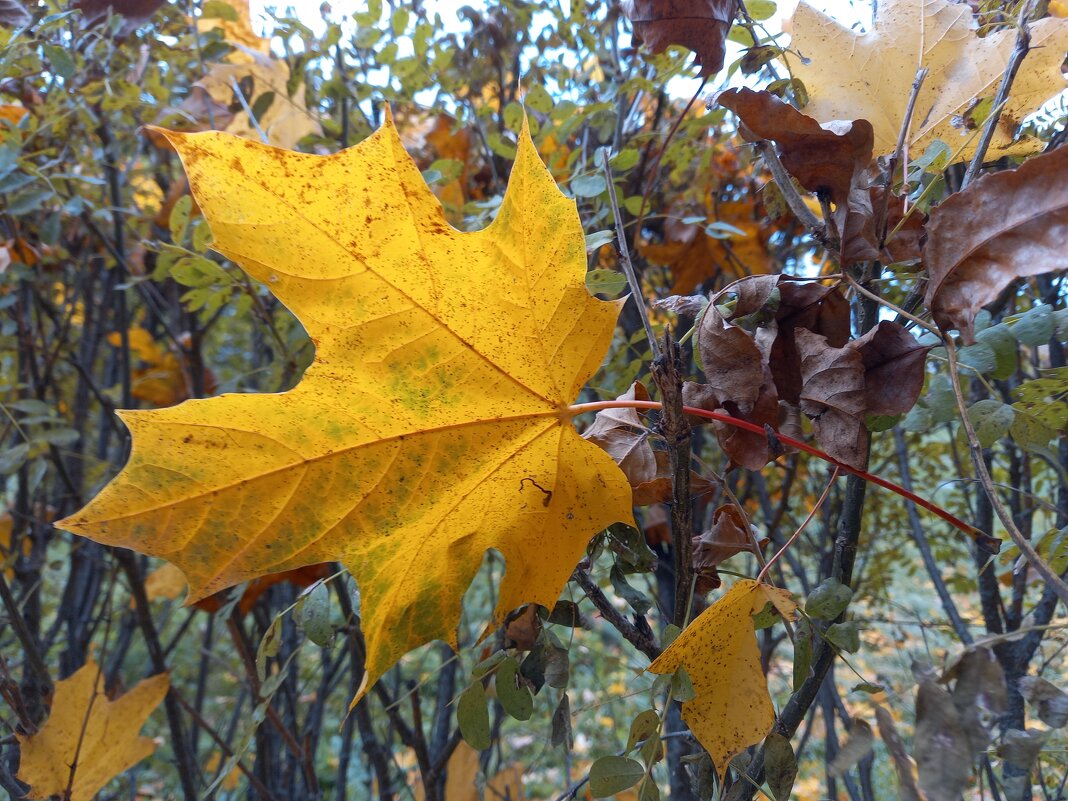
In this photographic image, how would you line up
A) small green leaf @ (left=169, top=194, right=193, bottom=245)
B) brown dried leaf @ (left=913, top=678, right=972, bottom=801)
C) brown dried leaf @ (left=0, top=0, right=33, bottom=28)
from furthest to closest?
brown dried leaf @ (left=0, top=0, right=33, bottom=28) → small green leaf @ (left=169, top=194, right=193, bottom=245) → brown dried leaf @ (left=913, top=678, right=972, bottom=801)

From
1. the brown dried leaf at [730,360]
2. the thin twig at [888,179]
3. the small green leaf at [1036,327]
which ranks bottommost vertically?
the brown dried leaf at [730,360]

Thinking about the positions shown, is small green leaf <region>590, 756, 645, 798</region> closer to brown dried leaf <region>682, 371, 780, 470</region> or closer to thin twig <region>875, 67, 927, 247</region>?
brown dried leaf <region>682, 371, 780, 470</region>

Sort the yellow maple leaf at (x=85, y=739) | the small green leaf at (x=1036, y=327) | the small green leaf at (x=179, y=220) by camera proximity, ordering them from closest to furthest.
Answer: the small green leaf at (x=1036, y=327) → the yellow maple leaf at (x=85, y=739) → the small green leaf at (x=179, y=220)

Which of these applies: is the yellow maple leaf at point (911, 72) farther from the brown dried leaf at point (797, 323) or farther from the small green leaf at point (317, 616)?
the small green leaf at point (317, 616)

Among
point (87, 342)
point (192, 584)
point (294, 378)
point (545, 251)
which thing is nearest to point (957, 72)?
point (545, 251)

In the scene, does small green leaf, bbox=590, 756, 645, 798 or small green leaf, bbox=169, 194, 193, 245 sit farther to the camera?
small green leaf, bbox=169, 194, 193, 245

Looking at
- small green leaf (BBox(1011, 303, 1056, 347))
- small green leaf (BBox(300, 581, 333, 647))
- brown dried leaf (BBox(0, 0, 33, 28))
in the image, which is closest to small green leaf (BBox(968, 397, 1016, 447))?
small green leaf (BBox(1011, 303, 1056, 347))

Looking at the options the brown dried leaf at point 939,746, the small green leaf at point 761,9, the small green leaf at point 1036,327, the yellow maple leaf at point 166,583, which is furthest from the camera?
the yellow maple leaf at point 166,583

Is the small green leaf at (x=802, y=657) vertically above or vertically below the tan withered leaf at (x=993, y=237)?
below

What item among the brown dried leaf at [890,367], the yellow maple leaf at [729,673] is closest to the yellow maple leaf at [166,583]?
the yellow maple leaf at [729,673]
